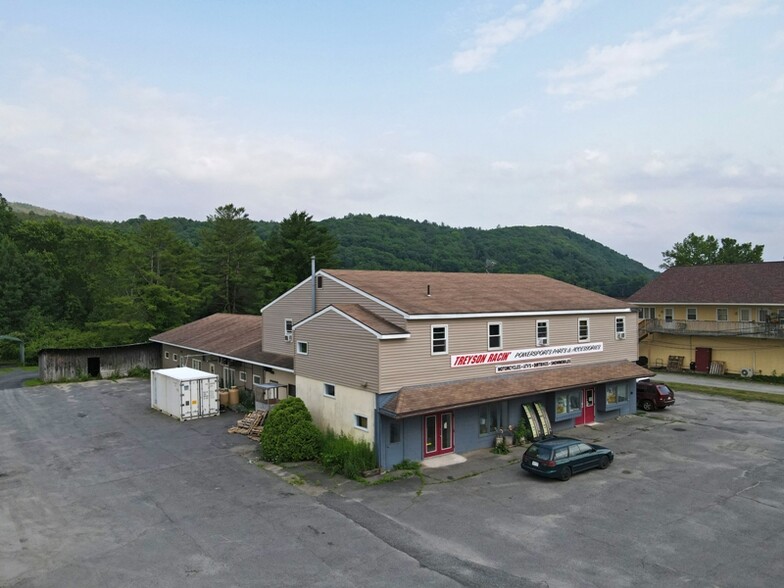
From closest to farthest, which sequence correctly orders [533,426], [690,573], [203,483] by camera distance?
[690,573]
[203,483]
[533,426]

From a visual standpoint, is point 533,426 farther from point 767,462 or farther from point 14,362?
point 14,362

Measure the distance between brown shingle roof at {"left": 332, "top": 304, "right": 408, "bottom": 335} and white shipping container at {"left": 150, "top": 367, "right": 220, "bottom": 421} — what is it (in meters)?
12.0

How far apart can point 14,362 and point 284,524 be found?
60.6 m

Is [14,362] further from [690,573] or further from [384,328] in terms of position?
[690,573]

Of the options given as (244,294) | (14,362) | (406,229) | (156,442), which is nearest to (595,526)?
(156,442)

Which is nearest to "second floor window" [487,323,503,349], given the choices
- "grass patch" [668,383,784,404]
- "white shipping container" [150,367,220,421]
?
"white shipping container" [150,367,220,421]

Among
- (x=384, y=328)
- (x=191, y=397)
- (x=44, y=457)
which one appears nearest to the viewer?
(x=384, y=328)

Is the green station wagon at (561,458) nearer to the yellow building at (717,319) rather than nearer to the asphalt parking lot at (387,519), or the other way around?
the asphalt parking lot at (387,519)

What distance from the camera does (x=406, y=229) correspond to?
135125 mm

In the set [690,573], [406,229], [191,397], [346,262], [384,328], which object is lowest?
[690,573]

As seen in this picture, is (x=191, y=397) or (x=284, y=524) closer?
(x=284, y=524)

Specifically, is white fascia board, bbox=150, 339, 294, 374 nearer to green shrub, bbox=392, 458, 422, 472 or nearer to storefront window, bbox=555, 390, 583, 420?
green shrub, bbox=392, 458, 422, 472

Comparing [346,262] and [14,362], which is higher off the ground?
[346,262]

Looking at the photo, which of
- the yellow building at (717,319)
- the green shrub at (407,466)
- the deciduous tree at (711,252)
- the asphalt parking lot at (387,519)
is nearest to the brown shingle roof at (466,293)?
the green shrub at (407,466)
